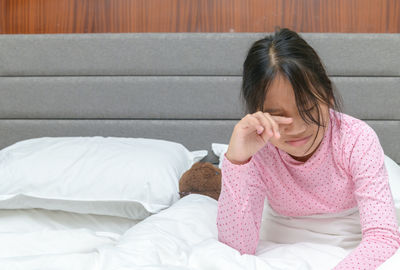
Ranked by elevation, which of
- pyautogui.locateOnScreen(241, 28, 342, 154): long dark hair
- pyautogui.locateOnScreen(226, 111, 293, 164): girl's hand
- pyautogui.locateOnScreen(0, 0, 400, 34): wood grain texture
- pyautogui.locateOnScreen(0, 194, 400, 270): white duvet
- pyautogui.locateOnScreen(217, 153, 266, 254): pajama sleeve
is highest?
pyautogui.locateOnScreen(0, 0, 400, 34): wood grain texture

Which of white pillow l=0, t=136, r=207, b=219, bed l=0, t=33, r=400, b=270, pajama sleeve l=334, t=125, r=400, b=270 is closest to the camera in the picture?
pajama sleeve l=334, t=125, r=400, b=270

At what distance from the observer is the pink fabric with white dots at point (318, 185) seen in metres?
0.82

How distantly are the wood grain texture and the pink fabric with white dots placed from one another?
3.21 ft

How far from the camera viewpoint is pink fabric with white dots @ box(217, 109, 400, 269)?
82 cm

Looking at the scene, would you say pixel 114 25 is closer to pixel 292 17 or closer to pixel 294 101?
pixel 292 17

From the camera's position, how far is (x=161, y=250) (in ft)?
2.85

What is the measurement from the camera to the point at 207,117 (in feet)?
5.80

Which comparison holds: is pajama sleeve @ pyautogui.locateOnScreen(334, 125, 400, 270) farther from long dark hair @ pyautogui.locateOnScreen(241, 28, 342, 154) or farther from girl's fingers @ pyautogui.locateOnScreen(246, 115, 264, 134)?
girl's fingers @ pyautogui.locateOnScreen(246, 115, 264, 134)

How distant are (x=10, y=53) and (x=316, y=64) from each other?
4.92 ft

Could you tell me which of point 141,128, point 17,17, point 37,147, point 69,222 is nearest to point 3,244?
point 69,222

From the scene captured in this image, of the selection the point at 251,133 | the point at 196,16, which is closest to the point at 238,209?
the point at 251,133

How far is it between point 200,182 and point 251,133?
0.52m

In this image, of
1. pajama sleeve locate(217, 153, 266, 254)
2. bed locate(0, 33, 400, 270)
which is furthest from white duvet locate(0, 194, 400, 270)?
bed locate(0, 33, 400, 270)

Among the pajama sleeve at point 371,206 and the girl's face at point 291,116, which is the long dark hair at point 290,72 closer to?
the girl's face at point 291,116
